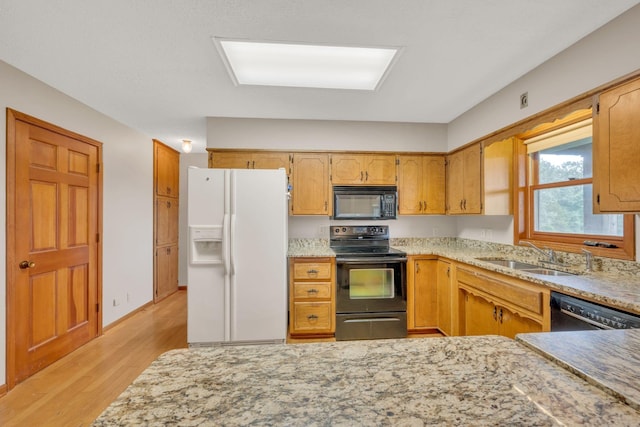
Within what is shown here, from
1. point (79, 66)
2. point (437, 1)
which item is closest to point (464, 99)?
point (437, 1)

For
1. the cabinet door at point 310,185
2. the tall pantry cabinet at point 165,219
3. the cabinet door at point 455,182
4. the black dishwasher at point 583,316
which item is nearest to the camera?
the black dishwasher at point 583,316

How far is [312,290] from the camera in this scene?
3.00m

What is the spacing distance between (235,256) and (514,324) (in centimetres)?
225

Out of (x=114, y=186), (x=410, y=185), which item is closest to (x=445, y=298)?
(x=410, y=185)

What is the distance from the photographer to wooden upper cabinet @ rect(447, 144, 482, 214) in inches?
118

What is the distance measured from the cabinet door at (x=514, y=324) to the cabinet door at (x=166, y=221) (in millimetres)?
4273

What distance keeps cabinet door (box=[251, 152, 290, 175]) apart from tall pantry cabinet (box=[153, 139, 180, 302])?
180 centimetres

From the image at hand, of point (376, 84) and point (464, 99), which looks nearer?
point (376, 84)

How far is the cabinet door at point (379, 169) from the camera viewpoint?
349 centimetres

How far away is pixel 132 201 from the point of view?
3.68 m

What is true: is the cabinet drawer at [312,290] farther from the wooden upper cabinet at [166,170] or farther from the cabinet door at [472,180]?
the wooden upper cabinet at [166,170]

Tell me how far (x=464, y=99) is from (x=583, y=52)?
1.03 m

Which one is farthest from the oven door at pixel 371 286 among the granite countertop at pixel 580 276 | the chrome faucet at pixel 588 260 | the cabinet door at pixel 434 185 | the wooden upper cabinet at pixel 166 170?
the wooden upper cabinet at pixel 166 170

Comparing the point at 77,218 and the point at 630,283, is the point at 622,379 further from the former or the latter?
the point at 77,218
